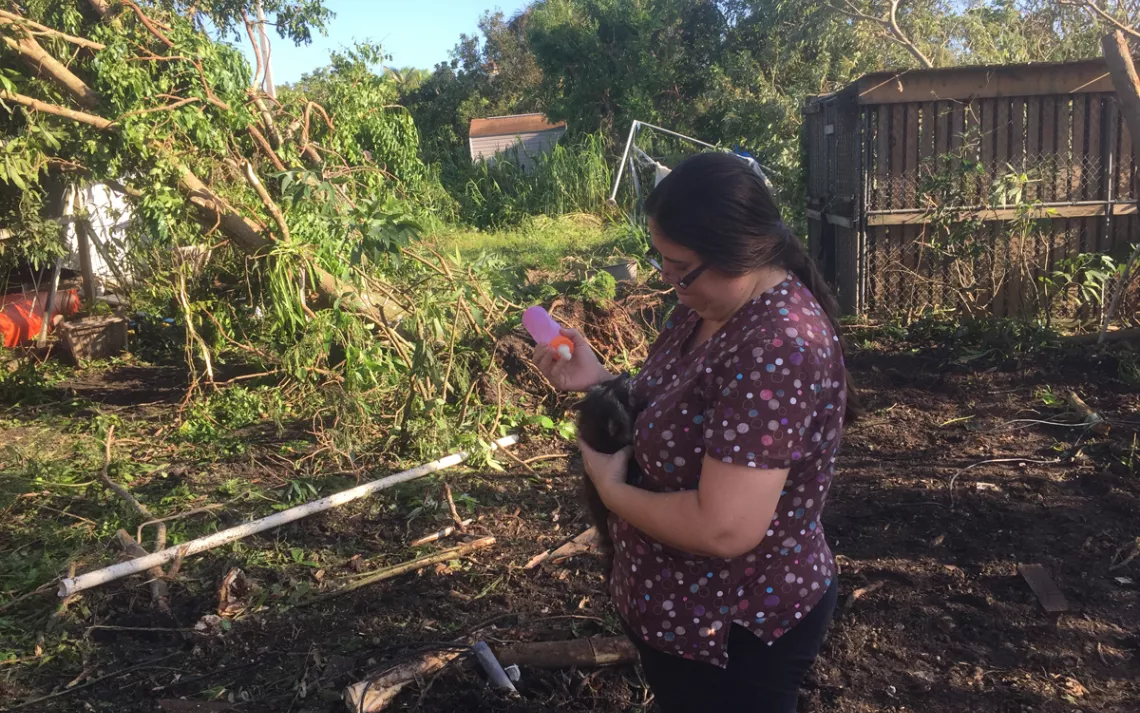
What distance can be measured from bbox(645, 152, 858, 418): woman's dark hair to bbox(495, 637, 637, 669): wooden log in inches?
73.2

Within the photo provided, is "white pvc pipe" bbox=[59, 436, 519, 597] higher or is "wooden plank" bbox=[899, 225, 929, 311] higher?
"wooden plank" bbox=[899, 225, 929, 311]

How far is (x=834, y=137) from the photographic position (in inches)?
311

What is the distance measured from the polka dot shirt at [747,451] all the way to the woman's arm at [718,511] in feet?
0.08

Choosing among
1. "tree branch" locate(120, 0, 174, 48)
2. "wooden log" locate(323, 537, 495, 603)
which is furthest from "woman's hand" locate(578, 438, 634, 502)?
"tree branch" locate(120, 0, 174, 48)

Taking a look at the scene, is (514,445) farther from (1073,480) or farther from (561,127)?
(561,127)

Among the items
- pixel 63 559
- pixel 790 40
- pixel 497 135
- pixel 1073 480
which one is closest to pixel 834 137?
pixel 1073 480

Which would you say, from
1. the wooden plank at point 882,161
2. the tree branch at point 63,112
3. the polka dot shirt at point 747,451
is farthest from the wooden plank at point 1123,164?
the tree branch at point 63,112

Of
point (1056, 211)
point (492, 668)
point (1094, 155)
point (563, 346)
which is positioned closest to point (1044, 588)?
point (492, 668)

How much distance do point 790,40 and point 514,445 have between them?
14.2 metres

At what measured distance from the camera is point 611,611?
330cm

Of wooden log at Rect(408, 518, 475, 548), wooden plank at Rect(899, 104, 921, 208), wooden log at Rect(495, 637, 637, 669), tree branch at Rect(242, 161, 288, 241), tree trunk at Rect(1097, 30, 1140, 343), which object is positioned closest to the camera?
wooden log at Rect(495, 637, 637, 669)

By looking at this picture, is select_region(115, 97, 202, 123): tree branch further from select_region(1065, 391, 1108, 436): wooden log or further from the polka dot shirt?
select_region(1065, 391, 1108, 436): wooden log

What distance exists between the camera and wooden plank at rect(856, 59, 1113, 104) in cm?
677

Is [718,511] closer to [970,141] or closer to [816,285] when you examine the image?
[816,285]
